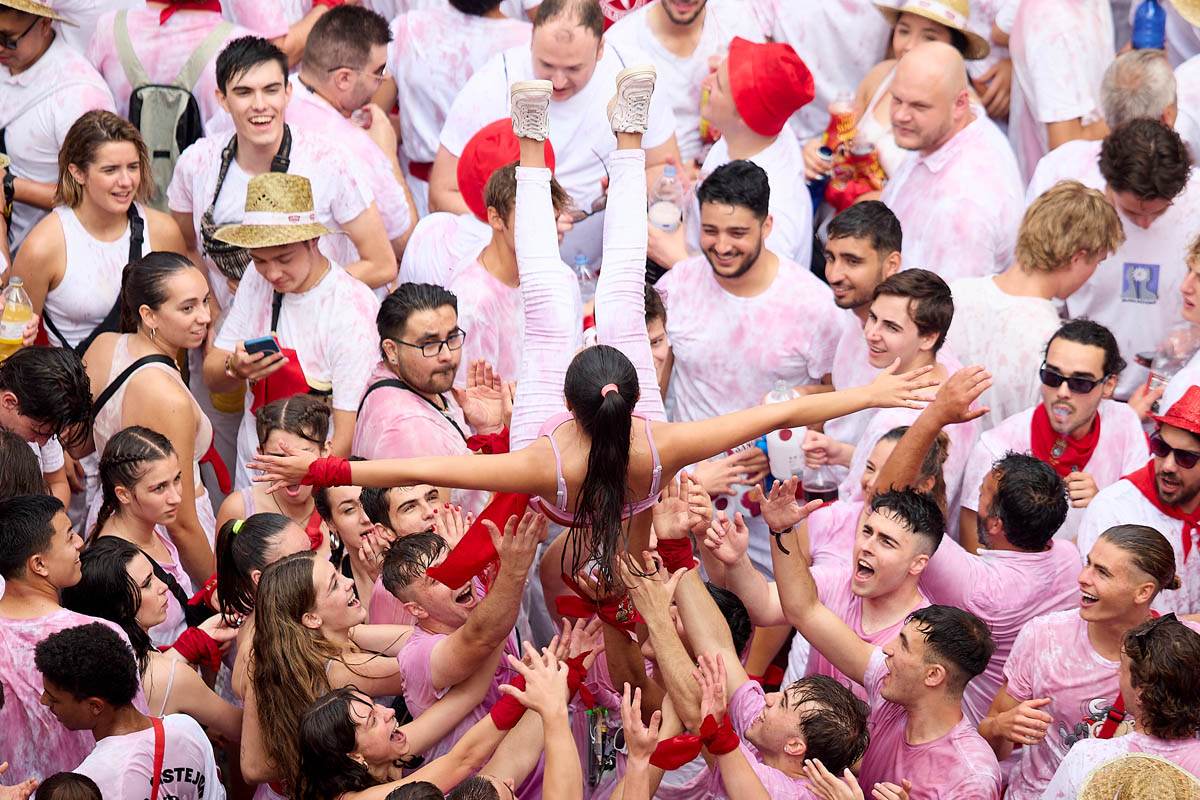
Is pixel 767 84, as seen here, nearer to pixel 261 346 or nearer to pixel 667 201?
Answer: pixel 667 201

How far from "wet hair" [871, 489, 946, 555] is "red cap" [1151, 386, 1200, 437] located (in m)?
0.83

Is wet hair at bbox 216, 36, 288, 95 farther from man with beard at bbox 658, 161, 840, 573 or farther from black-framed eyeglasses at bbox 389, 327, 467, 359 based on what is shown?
man with beard at bbox 658, 161, 840, 573

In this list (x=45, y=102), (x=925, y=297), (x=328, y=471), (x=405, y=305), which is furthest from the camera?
(x=45, y=102)

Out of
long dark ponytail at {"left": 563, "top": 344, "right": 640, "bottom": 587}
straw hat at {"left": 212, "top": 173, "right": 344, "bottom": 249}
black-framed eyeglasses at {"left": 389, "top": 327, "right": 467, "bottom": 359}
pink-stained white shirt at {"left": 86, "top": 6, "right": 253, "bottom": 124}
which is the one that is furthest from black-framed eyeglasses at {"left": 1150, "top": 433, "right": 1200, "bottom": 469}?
pink-stained white shirt at {"left": 86, "top": 6, "right": 253, "bottom": 124}

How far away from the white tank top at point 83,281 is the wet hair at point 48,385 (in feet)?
2.44

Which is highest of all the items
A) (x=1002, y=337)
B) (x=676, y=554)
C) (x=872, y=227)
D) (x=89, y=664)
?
(x=872, y=227)

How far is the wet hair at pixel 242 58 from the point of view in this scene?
5613mm

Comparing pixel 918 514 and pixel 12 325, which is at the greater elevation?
pixel 12 325

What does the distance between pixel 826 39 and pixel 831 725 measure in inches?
174

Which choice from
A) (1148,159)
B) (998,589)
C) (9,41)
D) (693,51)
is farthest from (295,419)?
(1148,159)

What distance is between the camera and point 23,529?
153 inches

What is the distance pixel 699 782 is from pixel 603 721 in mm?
351

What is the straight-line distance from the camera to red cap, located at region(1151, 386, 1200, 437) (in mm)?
4309

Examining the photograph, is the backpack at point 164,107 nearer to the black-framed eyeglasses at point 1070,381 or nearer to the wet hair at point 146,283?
the wet hair at point 146,283
